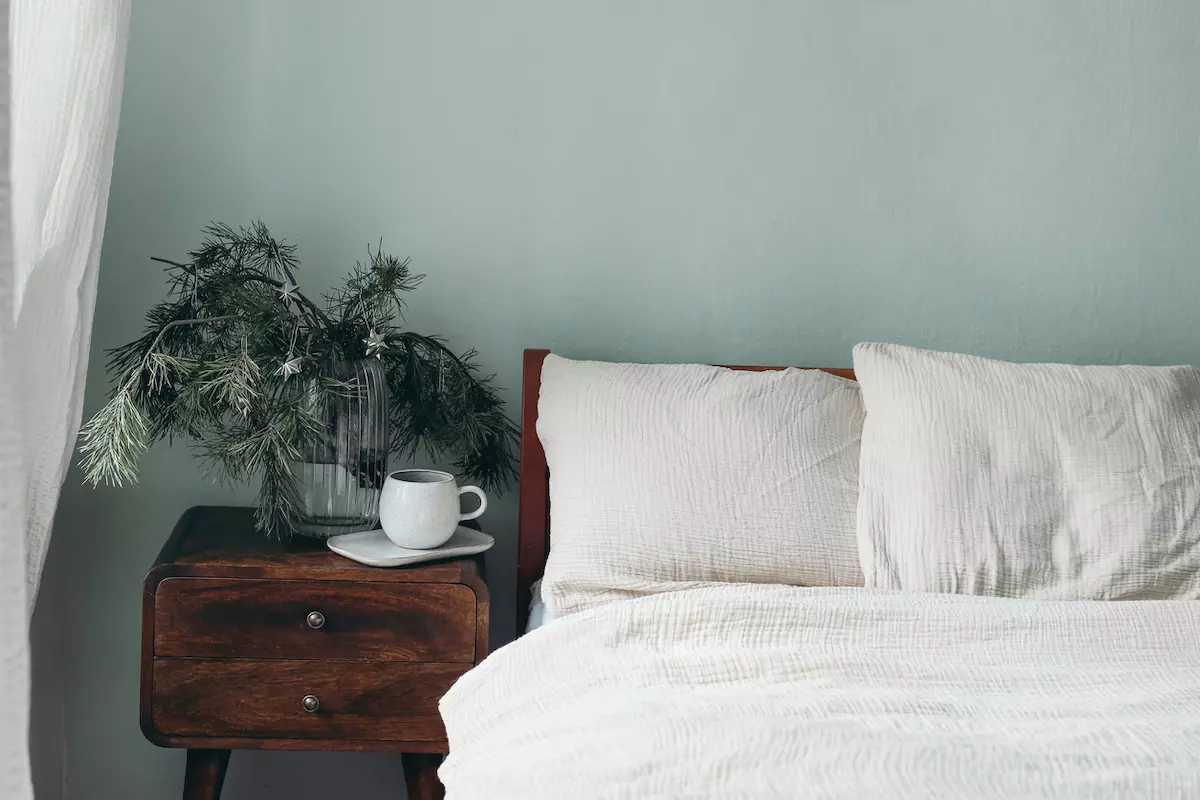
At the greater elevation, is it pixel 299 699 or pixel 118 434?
pixel 118 434

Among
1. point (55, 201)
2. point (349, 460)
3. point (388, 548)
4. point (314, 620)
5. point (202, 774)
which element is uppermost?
point (55, 201)

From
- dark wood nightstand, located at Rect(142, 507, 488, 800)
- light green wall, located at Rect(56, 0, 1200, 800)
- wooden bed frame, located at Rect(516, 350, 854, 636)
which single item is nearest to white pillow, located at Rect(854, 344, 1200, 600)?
light green wall, located at Rect(56, 0, 1200, 800)

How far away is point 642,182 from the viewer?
193 cm

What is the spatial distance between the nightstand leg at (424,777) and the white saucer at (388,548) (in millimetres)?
349

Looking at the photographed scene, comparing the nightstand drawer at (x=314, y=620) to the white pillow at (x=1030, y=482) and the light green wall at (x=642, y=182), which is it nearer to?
the light green wall at (x=642, y=182)

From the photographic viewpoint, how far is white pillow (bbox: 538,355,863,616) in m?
1.53

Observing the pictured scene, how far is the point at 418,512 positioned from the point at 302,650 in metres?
0.28

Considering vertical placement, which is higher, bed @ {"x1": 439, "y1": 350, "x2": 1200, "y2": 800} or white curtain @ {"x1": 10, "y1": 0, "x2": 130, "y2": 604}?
white curtain @ {"x1": 10, "y1": 0, "x2": 130, "y2": 604}

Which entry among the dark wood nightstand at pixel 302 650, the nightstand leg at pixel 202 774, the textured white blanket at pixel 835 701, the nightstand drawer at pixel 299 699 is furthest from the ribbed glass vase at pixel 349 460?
the textured white blanket at pixel 835 701

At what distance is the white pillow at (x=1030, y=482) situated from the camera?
1511 mm

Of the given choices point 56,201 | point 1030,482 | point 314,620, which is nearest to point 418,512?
point 314,620

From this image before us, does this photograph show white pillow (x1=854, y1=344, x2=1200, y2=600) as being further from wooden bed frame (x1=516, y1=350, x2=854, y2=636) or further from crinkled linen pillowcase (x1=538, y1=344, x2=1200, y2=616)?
wooden bed frame (x1=516, y1=350, x2=854, y2=636)

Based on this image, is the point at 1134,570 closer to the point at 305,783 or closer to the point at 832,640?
the point at 832,640

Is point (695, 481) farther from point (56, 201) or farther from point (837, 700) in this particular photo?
point (56, 201)
